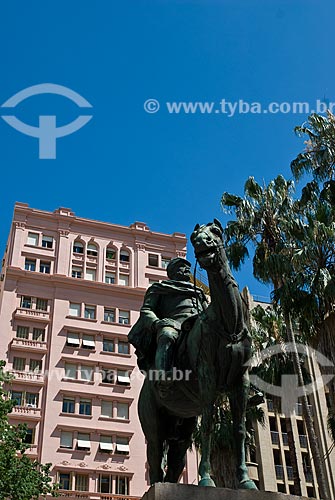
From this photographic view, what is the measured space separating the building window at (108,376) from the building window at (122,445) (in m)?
4.46

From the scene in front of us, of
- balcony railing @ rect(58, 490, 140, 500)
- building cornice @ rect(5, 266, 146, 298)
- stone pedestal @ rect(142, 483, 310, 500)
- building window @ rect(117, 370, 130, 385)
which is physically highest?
building cornice @ rect(5, 266, 146, 298)

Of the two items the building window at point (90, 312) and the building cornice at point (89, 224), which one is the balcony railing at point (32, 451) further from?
the building cornice at point (89, 224)

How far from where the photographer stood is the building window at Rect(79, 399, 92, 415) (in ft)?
153

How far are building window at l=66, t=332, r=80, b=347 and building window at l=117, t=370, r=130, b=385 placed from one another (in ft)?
13.1

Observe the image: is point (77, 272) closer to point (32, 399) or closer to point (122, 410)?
point (32, 399)

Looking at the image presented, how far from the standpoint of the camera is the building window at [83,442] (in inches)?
1764

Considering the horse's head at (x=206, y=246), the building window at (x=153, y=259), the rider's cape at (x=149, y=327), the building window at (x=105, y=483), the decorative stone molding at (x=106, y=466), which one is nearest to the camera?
the horse's head at (x=206, y=246)

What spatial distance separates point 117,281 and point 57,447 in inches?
608

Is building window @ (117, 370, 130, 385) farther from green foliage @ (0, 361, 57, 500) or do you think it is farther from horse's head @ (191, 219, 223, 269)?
horse's head @ (191, 219, 223, 269)

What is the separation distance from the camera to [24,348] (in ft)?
155

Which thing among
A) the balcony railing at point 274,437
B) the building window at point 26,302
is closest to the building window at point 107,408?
the building window at point 26,302

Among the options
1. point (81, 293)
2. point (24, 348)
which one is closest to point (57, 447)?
point (24, 348)

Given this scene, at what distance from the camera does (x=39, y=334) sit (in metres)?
49.2

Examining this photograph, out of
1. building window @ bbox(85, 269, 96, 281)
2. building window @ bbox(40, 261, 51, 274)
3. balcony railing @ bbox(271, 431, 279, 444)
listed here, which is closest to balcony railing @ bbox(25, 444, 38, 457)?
building window @ bbox(40, 261, 51, 274)
